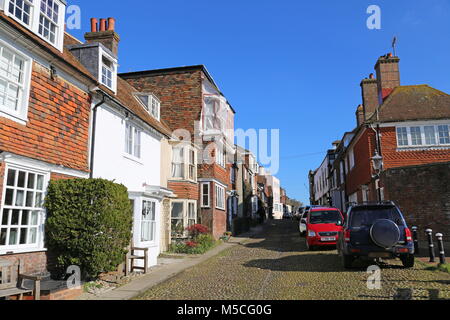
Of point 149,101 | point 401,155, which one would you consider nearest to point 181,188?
point 149,101

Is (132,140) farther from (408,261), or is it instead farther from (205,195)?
(408,261)

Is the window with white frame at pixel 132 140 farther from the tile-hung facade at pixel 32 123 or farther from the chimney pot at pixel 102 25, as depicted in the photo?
the chimney pot at pixel 102 25

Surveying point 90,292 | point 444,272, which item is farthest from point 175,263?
point 444,272

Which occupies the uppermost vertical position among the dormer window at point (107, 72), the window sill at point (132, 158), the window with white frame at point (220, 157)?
the dormer window at point (107, 72)

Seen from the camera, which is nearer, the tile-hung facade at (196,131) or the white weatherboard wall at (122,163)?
the white weatherboard wall at (122,163)

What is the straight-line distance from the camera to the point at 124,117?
1287 centimetres

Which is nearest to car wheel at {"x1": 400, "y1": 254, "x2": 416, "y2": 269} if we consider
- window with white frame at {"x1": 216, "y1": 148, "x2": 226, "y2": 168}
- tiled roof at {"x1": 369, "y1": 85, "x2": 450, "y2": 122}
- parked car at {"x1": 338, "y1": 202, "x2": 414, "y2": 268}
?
parked car at {"x1": 338, "y1": 202, "x2": 414, "y2": 268}

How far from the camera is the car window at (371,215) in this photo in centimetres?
1031

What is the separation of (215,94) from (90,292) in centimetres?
1713

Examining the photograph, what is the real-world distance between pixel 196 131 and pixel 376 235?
13.8m

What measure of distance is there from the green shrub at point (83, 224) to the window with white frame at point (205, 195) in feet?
40.5

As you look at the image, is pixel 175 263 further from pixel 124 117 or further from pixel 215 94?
pixel 215 94

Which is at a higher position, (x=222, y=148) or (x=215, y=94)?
(x=215, y=94)

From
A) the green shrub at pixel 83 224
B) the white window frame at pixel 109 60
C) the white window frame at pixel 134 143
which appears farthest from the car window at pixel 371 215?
the white window frame at pixel 109 60
